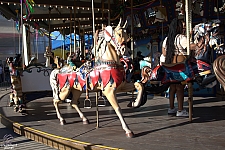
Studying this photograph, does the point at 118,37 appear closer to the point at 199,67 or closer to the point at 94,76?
the point at 94,76

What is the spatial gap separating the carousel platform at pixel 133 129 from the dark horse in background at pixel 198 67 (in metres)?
0.81

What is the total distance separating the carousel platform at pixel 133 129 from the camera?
4.29 meters

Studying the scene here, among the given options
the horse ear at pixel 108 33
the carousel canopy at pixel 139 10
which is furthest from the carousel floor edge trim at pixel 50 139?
the carousel canopy at pixel 139 10

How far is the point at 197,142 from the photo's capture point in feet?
13.8

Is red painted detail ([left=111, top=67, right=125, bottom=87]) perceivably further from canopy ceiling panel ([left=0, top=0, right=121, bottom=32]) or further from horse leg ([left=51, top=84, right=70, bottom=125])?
canopy ceiling panel ([left=0, top=0, right=121, bottom=32])

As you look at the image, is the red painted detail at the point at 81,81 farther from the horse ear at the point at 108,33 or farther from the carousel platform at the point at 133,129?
the horse ear at the point at 108,33

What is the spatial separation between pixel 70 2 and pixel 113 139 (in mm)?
6269

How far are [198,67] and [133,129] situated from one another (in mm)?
1719

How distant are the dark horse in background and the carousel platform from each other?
0.81 meters

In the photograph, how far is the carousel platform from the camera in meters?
4.29

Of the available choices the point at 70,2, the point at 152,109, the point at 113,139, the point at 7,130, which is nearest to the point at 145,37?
the point at 70,2

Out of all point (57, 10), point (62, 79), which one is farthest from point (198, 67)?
point (57, 10)

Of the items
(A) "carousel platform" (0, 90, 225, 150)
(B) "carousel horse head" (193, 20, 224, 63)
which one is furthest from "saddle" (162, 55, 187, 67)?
(A) "carousel platform" (0, 90, 225, 150)

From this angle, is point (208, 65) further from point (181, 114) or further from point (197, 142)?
point (197, 142)
